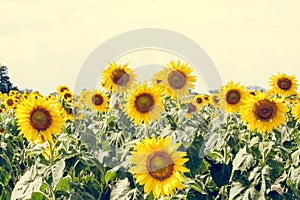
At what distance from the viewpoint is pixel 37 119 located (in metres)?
4.86

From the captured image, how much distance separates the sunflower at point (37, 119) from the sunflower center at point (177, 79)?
224 cm

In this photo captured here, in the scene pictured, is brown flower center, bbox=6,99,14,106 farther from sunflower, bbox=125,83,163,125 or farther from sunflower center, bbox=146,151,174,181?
sunflower center, bbox=146,151,174,181

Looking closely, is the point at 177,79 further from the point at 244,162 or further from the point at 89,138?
the point at 244,162

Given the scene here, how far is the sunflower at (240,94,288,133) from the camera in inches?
219

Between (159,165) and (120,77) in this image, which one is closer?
(159,165)

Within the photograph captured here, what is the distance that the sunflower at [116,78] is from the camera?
6.55 meters

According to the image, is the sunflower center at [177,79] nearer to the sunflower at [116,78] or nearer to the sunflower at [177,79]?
the sunflower at [177,79]

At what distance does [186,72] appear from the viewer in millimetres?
6773

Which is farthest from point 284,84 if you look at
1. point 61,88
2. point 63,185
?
point 63,185

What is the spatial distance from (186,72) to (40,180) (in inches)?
106

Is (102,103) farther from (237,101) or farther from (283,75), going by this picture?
(283,75)

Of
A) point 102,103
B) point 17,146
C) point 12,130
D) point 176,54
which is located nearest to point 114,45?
point 176,54

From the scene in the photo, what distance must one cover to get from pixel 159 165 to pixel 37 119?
155 centimetres

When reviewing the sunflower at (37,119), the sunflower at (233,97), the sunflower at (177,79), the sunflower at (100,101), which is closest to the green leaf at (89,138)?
the sunflower at (37,119)
